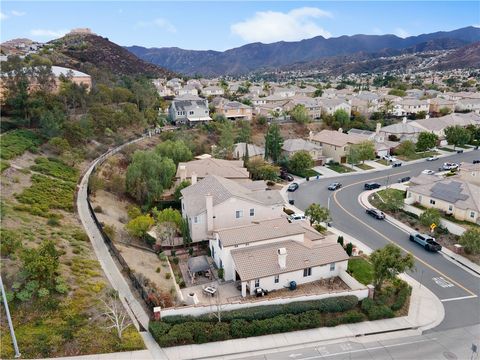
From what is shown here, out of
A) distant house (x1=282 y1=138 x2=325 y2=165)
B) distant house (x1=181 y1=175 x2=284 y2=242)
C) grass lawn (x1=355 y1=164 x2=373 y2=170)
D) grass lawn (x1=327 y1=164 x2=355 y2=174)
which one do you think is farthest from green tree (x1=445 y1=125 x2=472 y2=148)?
distant house (x1=181 y1=175 x2=284 y2=242)

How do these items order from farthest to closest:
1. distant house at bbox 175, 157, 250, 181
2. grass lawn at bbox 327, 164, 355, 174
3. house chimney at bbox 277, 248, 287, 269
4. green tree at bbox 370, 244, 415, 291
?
grass lawn at bbox 327, 164, 355, 174 → distant house at bbox 175, 157, 250, 181 → house chimney at bbox 277, 248, 287, 269 → green tree at bbox 370, 244, 415, 291

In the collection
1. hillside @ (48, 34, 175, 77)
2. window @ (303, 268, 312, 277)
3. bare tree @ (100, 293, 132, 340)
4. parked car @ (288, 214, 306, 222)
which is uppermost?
hillside @ (48, 34, 175, 77)

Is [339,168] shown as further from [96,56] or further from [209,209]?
[96,56]

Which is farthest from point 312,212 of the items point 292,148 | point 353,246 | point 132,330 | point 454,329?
point 292,148

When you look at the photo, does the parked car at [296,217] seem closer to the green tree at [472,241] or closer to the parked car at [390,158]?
the green tree at [472,241]

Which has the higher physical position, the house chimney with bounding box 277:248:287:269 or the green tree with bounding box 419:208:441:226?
the house chimney with bounding box 277:248:287:269

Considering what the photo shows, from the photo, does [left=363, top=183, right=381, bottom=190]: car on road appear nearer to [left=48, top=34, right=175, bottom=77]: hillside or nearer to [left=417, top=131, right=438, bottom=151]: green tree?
Answer: [left=417, top=131, right=438, bottom=151]: green tree

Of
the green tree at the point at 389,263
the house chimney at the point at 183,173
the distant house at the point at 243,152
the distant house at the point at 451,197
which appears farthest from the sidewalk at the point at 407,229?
the house chimney at the point at 183,173
